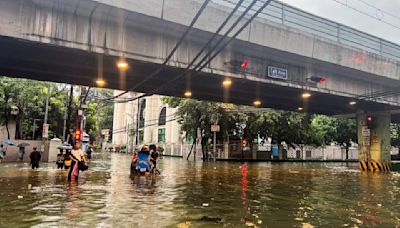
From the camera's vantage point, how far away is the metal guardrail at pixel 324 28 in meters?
16.5

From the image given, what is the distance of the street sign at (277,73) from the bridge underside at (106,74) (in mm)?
661

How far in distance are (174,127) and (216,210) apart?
2099 inches

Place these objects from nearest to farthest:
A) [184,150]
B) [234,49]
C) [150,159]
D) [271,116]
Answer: [234,49] → [150,159] → [271,116] → [184,150]

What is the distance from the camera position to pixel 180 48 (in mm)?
14539

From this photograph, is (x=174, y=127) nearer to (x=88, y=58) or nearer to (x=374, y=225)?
(x=88, y=58)

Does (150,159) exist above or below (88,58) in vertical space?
below

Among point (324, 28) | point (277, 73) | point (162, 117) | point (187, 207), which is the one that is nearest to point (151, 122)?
point (162, 117)

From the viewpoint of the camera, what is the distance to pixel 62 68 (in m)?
16.2

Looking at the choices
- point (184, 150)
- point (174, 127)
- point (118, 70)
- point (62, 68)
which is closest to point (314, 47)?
point (118, 70)

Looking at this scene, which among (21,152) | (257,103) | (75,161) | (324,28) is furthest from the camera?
(21,152)

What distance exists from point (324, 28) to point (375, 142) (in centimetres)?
1421

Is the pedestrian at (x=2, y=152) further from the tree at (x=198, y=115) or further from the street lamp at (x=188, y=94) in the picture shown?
the tree at (x=198, y=115)

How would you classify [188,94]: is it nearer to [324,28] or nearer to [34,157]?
[324,28]

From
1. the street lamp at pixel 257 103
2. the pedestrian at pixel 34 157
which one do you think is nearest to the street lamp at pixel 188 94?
the street lamp at pixel 257 103
